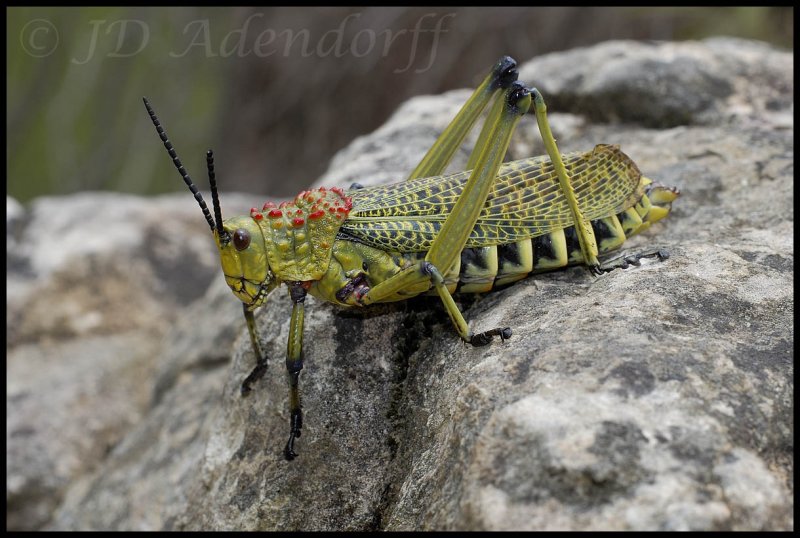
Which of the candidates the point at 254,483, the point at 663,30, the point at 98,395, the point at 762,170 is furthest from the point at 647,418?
the point at 663,30

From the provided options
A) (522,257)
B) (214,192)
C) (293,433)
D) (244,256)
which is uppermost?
(214,192)

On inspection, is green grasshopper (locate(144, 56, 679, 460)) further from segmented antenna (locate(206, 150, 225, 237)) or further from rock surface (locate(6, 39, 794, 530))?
rock surface (locate(6, 39, 794, 530))

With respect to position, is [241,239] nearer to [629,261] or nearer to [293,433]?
[293,433]

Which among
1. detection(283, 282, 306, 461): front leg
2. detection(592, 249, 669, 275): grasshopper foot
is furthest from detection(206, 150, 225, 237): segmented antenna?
detection(592, 249, 669, 275): grasshopper foot

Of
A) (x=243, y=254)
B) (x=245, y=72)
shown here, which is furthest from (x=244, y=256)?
(x=245, y=72)

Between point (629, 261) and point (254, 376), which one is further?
point (254, 376)

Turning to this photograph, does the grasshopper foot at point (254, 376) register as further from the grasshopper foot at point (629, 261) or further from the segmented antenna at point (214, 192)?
the grasshopper foot at point (629, 261)

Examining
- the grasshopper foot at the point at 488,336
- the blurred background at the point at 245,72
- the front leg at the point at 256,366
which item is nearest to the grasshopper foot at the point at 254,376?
the front leg at the point at 256,366
